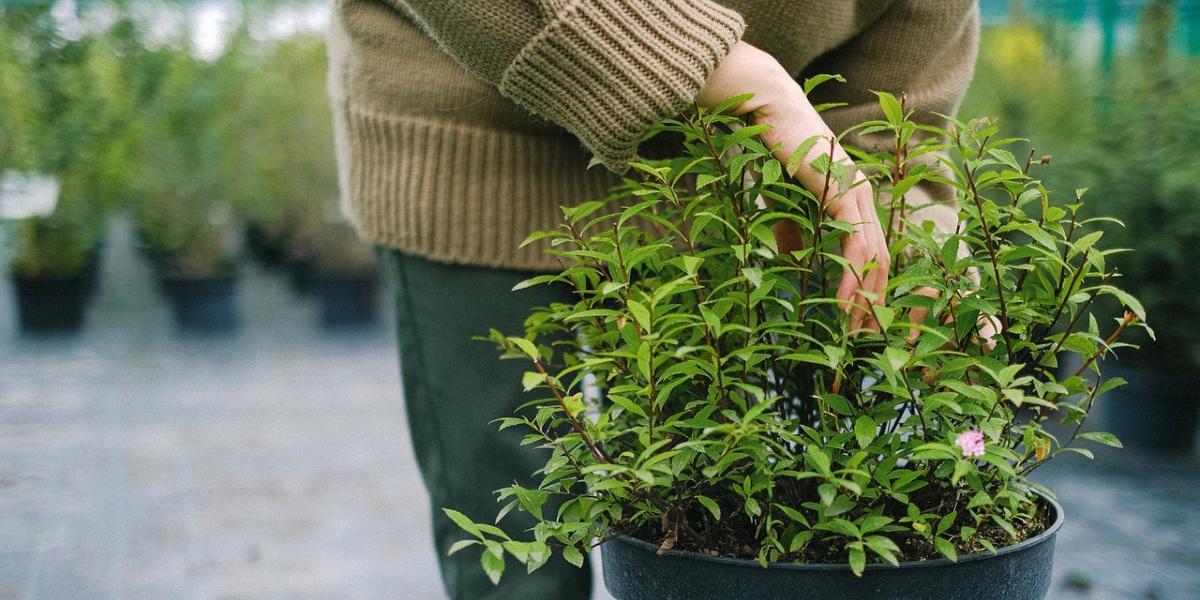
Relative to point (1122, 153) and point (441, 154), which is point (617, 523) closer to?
point (441, 154)

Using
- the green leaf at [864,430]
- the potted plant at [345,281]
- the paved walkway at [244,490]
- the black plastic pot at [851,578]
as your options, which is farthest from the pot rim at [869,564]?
the potted plant at [345,281]

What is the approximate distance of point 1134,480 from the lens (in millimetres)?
3777

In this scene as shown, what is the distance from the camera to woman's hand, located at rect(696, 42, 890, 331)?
38.4 inches

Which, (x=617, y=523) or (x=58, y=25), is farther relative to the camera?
(x=58, y=25)

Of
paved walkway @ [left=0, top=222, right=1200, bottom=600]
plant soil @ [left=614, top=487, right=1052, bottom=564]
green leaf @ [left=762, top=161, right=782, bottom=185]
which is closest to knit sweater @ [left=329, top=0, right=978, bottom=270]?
green leaf @ [left=762, top=161, right=782, bottom=185]

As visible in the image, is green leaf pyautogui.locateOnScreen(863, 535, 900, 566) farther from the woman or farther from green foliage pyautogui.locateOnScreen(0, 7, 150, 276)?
green foliage pyautogui.locateOnScreen(0, 7, 150, 276)

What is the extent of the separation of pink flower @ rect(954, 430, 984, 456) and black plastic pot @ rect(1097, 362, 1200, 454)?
342 cm

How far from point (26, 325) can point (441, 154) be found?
18.3ft

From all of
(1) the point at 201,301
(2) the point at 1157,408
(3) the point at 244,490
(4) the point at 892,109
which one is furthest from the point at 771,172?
(1) the point at 201,301

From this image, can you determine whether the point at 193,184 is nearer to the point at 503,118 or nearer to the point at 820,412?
the point at 503,118

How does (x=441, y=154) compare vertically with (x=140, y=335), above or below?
above

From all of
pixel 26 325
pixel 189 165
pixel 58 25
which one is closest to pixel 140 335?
pixel 26 325

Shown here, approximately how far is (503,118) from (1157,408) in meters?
3.46

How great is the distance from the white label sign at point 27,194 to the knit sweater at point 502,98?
4288 mm
